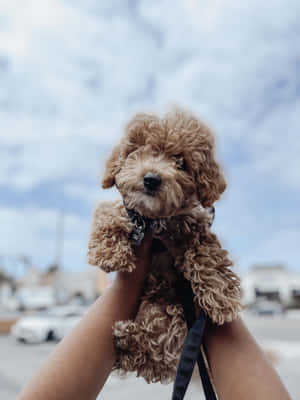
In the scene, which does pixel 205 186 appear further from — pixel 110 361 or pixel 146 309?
pixel 110 361

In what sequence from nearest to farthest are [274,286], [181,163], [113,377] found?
[181,163]
[113,377]
[274,286]

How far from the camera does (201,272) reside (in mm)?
1398

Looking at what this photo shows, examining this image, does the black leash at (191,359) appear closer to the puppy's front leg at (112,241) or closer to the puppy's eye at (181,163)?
the puppy's front leg at (112,241)

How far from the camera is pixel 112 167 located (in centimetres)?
160

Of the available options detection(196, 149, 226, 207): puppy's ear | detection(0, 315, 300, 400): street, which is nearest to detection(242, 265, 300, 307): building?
detection(0, 315, 300, 400): street

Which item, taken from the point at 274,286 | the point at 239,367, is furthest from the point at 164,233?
the point at 274,286

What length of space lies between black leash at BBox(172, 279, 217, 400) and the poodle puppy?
0.05 meters

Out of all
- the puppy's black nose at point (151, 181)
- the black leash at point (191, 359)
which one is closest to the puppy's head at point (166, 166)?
the puppy's black nose at point (151, 181)

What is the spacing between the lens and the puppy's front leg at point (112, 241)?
4.57 ft

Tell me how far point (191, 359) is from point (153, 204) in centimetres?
51

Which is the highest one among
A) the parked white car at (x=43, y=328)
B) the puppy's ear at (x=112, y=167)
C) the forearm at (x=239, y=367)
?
the parked white car at (x=43, y=328)

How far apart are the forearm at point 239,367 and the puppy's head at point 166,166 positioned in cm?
45

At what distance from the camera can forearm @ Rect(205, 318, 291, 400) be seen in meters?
1.18

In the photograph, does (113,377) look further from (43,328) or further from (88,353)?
(43,328)
